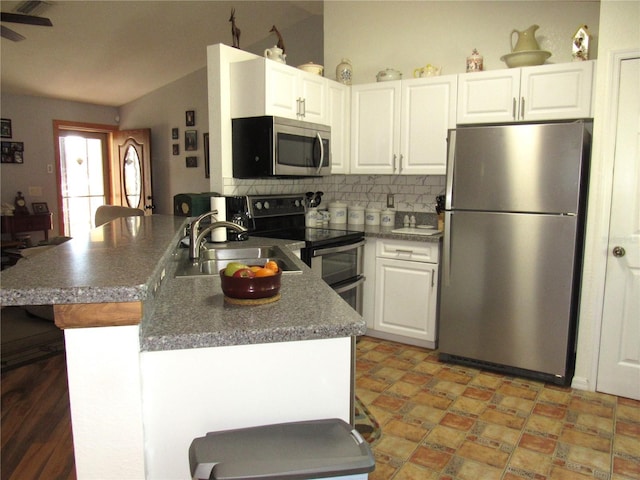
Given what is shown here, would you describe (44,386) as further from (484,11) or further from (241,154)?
(484,11)

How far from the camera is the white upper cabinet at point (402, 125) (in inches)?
139

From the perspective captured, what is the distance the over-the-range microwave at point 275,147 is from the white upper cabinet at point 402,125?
498mm

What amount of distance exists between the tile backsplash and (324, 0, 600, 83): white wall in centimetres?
86

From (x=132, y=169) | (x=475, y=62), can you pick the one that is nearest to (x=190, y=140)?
(x=132, y=169)

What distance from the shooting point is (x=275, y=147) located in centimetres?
315

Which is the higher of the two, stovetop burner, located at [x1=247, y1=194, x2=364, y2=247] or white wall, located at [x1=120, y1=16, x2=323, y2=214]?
white wall, located at [x1=120, y1=16, x2=323, y2=214]

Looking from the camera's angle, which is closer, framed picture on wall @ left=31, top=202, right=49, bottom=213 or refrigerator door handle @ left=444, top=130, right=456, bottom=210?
refrigerator door handle @ left=444, top=130, right=456, bottom=210

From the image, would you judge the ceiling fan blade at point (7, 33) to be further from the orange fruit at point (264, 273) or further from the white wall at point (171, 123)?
the orange fruit at point (264, 273)

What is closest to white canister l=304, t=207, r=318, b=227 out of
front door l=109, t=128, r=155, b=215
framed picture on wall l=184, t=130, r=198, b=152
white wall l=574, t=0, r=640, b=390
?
white wall l=574, t=0, r=640, b=390

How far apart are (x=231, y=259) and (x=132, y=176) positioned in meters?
5.46

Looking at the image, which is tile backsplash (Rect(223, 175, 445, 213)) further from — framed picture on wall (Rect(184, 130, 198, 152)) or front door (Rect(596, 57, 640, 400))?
framed picture on wall (Rect(184, 130, 198, 152))

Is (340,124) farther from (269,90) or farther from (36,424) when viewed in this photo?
(36,424)

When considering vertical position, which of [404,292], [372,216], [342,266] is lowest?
[404,292]

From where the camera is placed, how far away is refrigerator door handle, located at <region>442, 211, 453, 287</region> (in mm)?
3117
